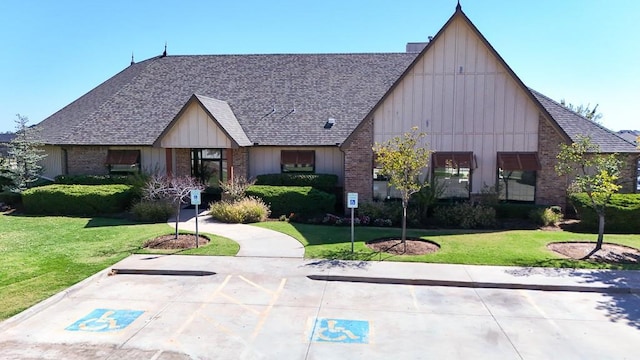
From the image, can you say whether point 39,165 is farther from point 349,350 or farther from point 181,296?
point 349,350

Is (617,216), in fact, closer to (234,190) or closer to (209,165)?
(234,190)

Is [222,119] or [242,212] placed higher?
[222,119]

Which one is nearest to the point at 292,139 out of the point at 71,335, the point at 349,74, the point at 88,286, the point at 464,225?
the point at 349,74

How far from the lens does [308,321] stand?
795cm

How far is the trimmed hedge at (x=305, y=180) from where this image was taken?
19.6 metres

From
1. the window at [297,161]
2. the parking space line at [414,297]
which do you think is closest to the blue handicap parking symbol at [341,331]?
the parking space line at [414,297]

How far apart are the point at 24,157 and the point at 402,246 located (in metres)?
19.4

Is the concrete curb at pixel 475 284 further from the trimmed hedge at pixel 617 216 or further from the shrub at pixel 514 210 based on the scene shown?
the shrub at pixel 514 210

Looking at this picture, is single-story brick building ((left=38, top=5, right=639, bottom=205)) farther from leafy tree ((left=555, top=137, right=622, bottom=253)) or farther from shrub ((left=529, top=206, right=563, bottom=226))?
leafy tree ((left=555, top=137, right=622, bottom=253))

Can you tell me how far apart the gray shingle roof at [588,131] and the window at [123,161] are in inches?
747

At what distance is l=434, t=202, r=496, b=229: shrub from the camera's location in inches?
634

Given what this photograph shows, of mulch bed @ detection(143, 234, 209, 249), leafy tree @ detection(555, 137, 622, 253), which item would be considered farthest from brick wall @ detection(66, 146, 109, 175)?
leafy tree @ detection(555, 137, 622, 253)

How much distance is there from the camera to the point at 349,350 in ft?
22.6

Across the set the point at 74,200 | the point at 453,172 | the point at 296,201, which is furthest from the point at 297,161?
the point at 74,200
